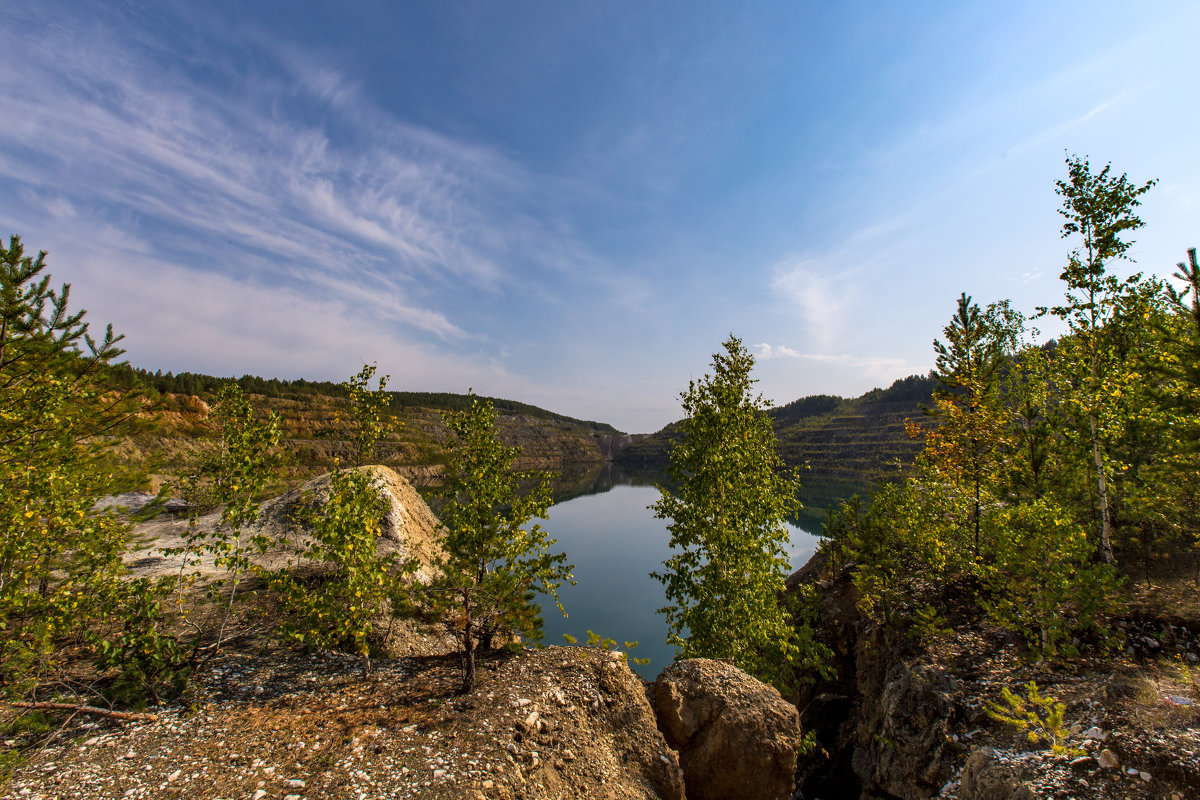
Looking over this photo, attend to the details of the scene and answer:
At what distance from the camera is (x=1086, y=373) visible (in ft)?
51.9

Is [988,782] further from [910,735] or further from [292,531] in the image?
[292,531]

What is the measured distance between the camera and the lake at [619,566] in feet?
93.5

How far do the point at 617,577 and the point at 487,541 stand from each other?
108ft

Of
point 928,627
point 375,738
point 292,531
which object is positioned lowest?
point 375,738

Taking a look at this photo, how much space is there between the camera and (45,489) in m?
7.68

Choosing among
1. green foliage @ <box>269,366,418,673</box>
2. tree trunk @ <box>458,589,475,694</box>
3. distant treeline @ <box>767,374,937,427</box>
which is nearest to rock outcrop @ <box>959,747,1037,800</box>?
tree trunk @ <box>458,589,475,694</box>

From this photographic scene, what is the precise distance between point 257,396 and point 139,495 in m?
83.1

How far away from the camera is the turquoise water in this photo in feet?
93.0

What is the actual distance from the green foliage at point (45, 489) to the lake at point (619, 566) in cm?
792

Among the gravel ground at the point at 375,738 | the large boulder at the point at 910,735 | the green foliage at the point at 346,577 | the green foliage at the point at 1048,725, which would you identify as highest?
the green foliage at the point at 346,577

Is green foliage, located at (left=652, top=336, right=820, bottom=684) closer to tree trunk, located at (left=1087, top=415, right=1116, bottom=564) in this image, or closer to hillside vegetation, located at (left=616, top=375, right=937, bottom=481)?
tree trunk, located at (left=1087, top=415, right=1116, bottom=564)

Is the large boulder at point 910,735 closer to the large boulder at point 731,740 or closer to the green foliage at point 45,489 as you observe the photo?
the large boulder at point 731,740

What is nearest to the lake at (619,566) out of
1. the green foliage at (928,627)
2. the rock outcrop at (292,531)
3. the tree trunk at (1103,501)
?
the green foliage at (928,627)

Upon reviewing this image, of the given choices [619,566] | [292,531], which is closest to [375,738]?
[292,531]
